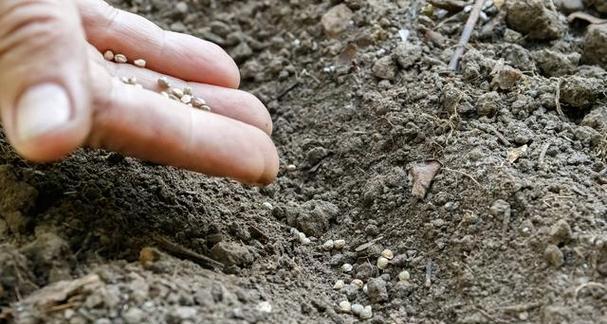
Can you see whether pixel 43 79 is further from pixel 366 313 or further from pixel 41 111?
pixel 366 313

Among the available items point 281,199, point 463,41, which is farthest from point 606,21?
point 281,199

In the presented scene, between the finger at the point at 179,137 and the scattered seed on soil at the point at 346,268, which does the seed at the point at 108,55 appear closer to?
the finger at the point at 179,137

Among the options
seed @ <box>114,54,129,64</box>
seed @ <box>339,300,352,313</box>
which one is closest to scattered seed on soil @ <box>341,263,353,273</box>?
seed @ <box>339,300,352,313</box>

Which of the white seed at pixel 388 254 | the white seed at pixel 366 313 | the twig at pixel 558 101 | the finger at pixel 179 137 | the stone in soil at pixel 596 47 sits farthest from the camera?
the stone in soil at pixel 596 47

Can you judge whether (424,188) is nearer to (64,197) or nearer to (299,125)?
(299,125)

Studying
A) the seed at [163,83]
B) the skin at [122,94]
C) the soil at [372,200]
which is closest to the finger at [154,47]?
the skin at [122,94]

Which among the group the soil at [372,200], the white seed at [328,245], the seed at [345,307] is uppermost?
the soil at [372,200]

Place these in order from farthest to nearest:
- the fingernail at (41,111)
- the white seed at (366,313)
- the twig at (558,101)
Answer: the twig at (558,101) < the white seed at (366,313) < the fingernail at (41,111)

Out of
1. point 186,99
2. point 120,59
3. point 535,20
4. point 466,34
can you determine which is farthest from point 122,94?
point 535,20
